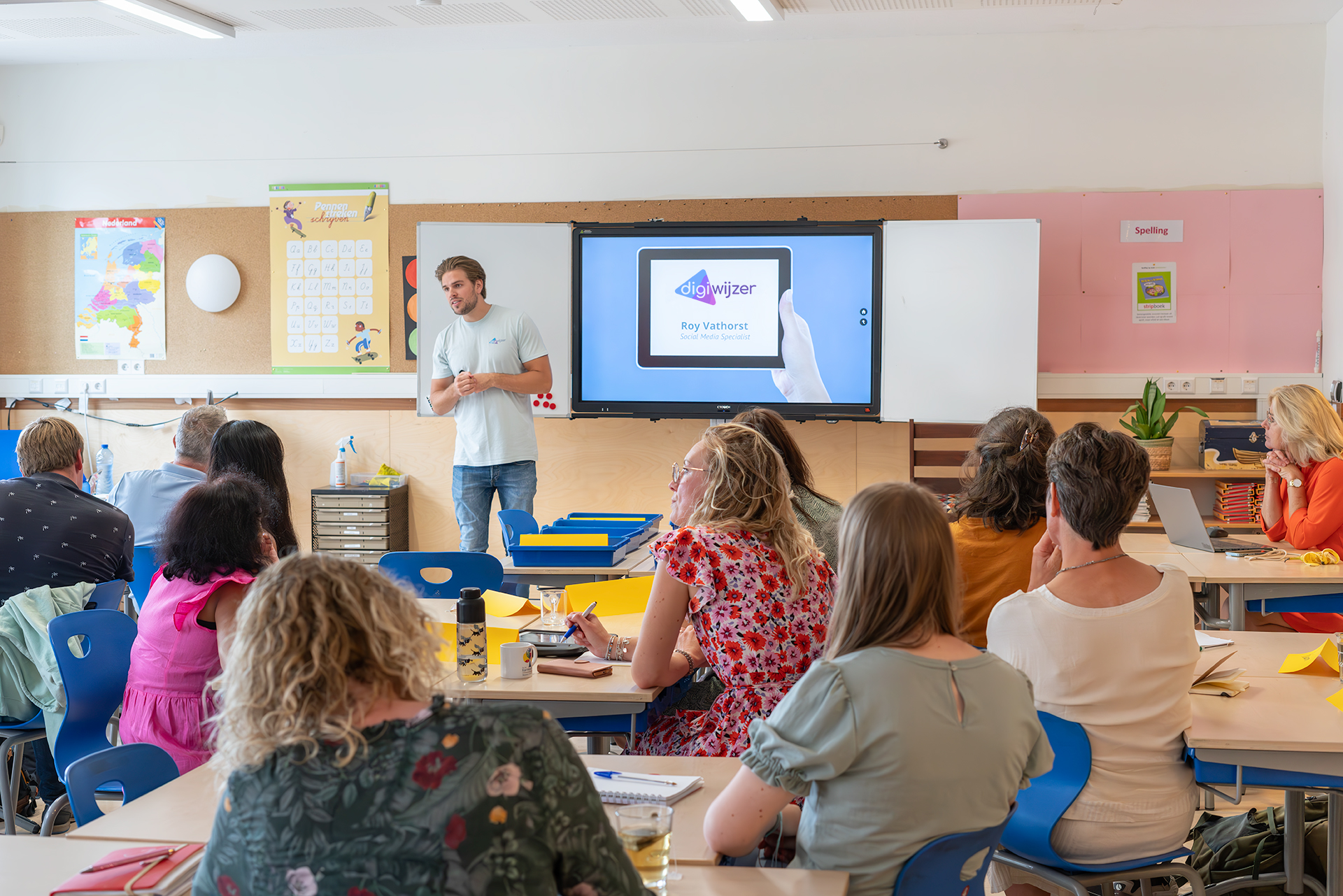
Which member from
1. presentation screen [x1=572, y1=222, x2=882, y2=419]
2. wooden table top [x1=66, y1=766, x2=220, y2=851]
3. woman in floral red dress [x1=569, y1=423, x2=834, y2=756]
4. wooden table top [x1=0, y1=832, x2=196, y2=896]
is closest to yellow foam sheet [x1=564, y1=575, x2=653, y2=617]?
woman in floral red dress [x1=569, y1=423, x2=834, y2=756]

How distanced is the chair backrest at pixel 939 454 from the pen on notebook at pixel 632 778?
13.7 ft

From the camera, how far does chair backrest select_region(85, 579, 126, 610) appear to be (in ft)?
10.3

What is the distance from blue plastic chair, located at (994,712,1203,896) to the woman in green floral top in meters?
1.15

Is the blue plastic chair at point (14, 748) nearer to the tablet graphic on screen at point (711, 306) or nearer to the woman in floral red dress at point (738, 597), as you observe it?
the woman in floral red dress at point (738, 597)

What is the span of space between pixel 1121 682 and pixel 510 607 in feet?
5.59

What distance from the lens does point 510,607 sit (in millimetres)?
3049

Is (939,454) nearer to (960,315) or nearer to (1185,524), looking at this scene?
(960,315)

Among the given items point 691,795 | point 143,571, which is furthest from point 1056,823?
point 143,571

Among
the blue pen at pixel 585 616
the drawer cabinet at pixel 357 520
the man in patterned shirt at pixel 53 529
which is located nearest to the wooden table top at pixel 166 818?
the blue pen at pixel 585 616

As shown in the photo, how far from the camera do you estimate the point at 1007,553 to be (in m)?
2.78

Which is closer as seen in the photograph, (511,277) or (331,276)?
(511,277)

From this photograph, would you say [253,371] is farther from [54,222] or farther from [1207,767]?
[1207,767]

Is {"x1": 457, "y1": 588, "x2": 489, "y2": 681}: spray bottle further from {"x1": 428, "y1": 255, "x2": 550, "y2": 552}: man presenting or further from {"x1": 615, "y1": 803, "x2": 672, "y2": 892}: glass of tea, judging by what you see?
{"x1": 428, "y1": 255, "x2": 550, "y2": 552}: man presenting

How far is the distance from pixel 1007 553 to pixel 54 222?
619 centimetres
